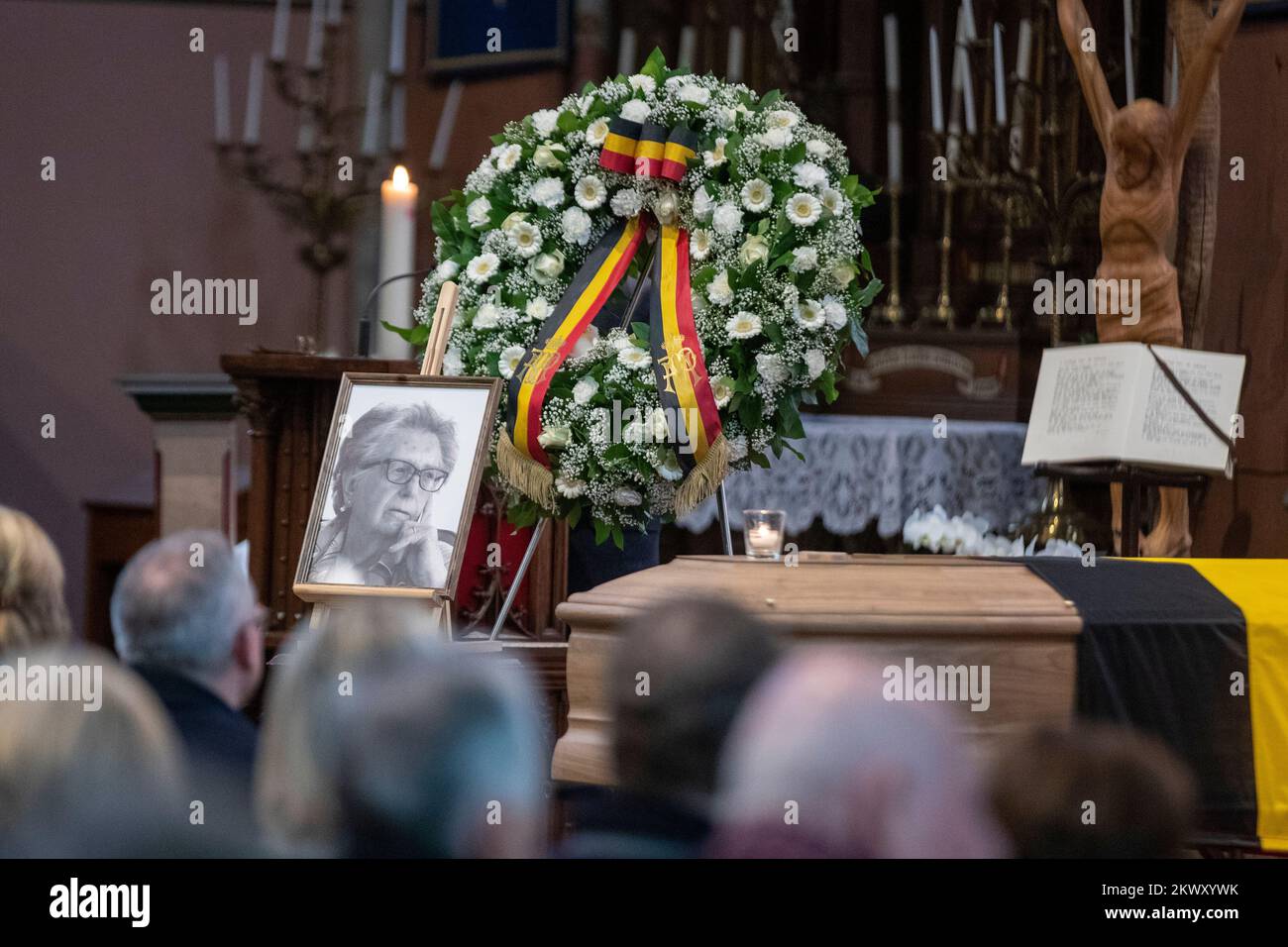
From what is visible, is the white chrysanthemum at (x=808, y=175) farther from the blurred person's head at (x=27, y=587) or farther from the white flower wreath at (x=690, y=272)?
the blurred person's head at (x=27, y=587)

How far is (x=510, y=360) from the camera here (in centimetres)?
371

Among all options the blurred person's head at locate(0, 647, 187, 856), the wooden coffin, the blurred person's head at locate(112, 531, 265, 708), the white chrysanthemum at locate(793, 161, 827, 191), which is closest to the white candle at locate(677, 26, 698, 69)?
the white chrysanthemum at locate(793, 161, 827, 191)

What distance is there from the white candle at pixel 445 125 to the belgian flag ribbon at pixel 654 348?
2.79 metres

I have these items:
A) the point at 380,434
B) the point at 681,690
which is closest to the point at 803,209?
the point at 380,434

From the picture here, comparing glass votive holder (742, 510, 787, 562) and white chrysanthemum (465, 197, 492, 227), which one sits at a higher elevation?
white chrysanthemum (465, 197, 492, 227)

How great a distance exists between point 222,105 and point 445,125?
0.83 m

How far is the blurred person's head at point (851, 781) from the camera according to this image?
1.44 meters

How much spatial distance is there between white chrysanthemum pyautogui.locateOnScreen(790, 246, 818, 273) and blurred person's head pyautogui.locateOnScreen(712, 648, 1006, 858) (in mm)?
2100

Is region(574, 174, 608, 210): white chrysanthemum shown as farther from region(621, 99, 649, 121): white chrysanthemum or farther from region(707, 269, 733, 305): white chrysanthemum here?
region(707, 269, 733, 305): white chrysanthemum

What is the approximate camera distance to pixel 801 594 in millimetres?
3033

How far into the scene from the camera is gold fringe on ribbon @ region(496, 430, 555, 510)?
3.65 metres

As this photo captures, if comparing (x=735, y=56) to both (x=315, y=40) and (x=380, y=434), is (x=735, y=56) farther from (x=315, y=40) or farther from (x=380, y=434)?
(x=380, y=434)

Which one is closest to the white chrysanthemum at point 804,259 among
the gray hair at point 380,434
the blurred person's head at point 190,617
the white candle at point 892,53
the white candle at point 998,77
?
the gray hair at point 380,434
